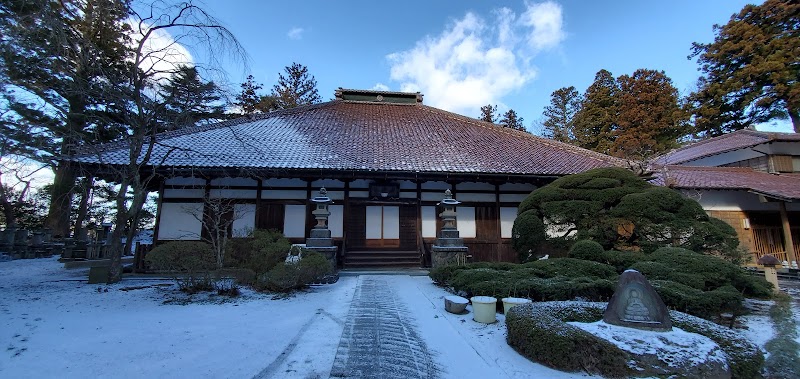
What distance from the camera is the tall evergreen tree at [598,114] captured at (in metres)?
25.6

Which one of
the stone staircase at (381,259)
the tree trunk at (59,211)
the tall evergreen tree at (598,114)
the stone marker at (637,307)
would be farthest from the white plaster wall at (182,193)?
the tall evergreen tree at (598,114)

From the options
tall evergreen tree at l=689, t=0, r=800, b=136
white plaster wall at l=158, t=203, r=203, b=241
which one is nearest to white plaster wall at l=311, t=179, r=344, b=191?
white plaster wall at l=158, t=203, r=203, b=241

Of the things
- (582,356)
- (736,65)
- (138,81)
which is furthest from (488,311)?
(736,65)

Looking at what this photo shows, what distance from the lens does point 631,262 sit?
725 centimetres

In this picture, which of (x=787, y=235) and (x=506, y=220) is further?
(x=787, y=235)

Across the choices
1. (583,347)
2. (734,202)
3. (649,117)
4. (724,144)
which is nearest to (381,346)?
(583,347)

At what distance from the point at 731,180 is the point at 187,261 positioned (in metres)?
20.4

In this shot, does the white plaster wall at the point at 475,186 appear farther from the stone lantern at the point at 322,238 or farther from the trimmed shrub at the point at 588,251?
the stone lantern at the point at 322,238

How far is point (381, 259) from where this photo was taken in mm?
11172

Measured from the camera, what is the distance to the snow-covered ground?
3.27 meters

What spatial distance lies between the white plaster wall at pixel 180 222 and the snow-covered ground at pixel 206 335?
3.54m

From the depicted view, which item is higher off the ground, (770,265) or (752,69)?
(752,69)

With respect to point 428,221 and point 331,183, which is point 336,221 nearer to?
point 331,183

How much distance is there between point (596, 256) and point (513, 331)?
500 cm
